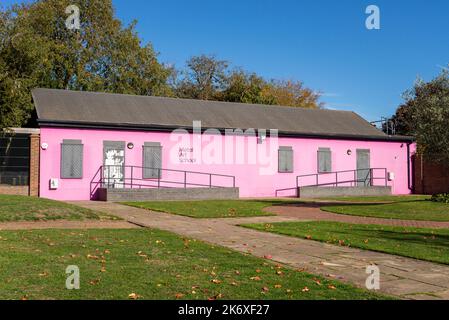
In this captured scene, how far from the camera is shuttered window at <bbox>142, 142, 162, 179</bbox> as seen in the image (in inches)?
850

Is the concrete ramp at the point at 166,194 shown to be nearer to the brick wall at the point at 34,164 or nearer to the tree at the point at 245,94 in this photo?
the brick wall at the point at 34,164

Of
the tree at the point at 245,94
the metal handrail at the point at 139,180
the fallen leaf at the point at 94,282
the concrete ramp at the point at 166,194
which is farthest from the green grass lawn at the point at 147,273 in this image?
the tree at the point at 245,94

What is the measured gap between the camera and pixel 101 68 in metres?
35.1

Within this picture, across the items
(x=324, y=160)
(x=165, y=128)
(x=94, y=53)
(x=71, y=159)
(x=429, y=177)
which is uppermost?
(x=94, y=53)

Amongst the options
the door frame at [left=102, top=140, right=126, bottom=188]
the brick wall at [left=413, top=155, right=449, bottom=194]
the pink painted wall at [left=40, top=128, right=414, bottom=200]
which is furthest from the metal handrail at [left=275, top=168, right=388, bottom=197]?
the door frame at [left=102, top=140, right=126, bottom=188]

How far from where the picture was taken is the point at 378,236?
9.82 m

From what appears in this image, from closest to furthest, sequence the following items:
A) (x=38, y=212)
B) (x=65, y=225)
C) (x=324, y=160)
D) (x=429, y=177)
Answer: (x=65, y=225), (x=38, y=212), (x=324, y=160), (x=429, y=177)

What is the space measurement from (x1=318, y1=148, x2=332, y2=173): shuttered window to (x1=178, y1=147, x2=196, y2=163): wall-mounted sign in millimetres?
7128

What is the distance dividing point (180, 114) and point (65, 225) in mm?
13563

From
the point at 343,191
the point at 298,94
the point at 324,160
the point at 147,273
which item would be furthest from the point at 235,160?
the point at 298,94

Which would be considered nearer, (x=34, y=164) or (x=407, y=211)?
(x=407, y=211)

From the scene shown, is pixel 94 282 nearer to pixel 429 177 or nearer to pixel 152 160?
pixel 152 160

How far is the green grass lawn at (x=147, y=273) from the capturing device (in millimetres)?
4969
